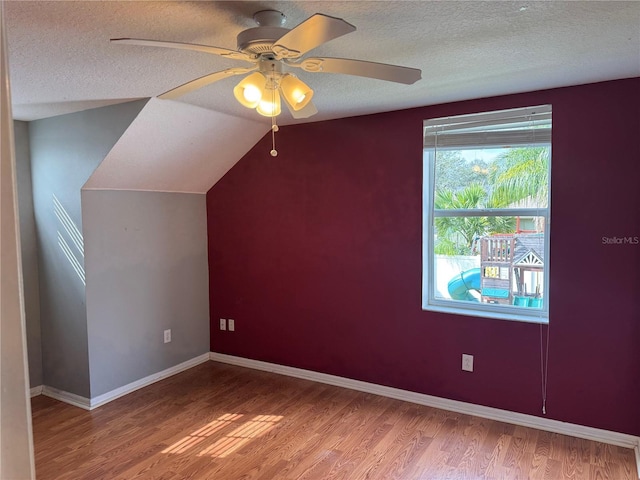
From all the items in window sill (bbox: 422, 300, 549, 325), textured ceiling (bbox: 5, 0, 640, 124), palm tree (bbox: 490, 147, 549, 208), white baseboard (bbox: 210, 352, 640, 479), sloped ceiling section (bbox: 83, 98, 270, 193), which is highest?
textured ceiling (bbox: 5, 0, 640, 124)

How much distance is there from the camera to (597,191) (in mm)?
2619

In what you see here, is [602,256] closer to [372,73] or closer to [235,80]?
[372,73]

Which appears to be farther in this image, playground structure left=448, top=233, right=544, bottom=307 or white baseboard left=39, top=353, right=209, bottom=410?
white baseboard left=39, top=353, right=209, bottom=410

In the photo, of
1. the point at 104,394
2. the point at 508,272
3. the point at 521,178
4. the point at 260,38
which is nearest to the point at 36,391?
the point at 104,394

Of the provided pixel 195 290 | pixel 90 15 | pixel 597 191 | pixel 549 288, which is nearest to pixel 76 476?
pixel 195 290

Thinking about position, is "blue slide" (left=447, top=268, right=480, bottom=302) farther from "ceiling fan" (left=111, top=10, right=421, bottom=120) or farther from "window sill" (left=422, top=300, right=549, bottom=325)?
"ceiling fan" (left=111, top=10, right=421, bottom=120)

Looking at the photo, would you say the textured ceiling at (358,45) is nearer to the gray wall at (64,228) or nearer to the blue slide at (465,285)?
the gray wall at (64,228)

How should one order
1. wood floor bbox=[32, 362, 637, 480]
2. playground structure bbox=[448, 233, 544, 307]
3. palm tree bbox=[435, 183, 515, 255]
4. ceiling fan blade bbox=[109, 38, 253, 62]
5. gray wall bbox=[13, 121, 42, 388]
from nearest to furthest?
ceiling fan blade bbox=[109, 38, 253, 62] < wood floor bbox=[32, 362, 637, 480] < playground structure bbox=[448, 233, 544, 307] < palm tree bbox=[435, 183, 515, 255] < gray wall bbox=[13, 121, 42, 388]

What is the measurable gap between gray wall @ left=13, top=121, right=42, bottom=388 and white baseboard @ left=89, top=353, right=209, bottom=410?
0.59 meters

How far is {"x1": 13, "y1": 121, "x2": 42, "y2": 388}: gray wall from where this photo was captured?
3361 millimetres

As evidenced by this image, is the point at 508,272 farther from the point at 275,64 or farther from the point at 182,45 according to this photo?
the point at 182,45

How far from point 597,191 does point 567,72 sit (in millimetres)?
737

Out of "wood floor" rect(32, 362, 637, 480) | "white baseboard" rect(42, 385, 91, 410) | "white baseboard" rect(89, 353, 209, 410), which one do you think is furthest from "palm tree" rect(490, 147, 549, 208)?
"white baseboard" rect(42, 385, 91, 410)

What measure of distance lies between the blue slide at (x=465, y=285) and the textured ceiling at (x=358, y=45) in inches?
49.4
